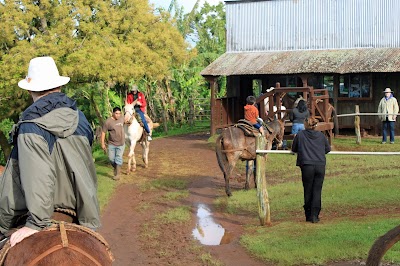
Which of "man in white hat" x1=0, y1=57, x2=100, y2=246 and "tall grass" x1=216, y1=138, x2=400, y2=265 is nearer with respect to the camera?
"man in white hat" x1=0, y1=57, x2=100, y2=246

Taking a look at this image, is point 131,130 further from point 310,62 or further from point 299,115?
point 310,62

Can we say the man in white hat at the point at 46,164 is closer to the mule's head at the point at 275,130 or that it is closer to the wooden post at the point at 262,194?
the wooden post at the point at 262,194

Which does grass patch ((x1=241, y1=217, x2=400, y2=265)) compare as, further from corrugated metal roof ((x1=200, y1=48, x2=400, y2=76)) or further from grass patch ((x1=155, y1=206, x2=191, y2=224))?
corrugated metal roof ((x1=200, y1=48, x2=400, y2=76))

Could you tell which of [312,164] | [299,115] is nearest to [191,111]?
[299,115]

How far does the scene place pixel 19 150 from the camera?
466 cm

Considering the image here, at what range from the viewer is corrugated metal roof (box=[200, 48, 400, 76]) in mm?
25578

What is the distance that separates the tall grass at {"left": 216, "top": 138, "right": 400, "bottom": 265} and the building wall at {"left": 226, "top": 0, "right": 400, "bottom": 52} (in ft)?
27.3

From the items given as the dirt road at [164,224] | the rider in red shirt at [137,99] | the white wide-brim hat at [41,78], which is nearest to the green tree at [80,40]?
the rider in red shirt at [137,99]

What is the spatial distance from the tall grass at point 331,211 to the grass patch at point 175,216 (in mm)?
915

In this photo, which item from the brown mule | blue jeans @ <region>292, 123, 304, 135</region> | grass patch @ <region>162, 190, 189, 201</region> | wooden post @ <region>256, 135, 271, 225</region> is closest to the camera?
wooden post @ <region>256, 135, 271, 225</region>

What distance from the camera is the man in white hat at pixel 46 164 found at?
15.1 ft

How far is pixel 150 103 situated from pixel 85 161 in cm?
3145

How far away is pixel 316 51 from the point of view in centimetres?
2845

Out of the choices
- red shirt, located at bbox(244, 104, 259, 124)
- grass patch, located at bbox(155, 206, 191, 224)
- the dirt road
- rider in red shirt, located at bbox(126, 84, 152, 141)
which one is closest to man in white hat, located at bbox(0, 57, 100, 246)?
the dirt road
